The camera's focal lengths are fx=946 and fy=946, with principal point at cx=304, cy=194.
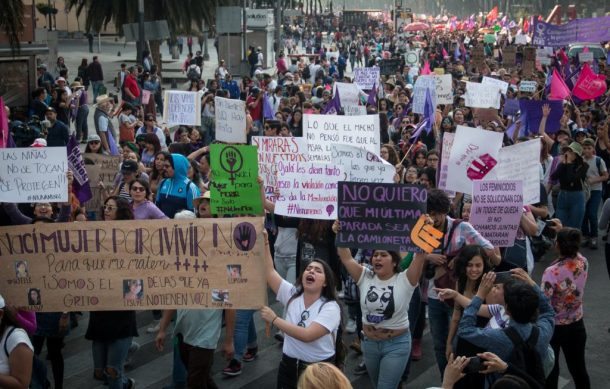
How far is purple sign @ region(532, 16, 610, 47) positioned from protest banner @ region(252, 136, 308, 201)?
1995cm

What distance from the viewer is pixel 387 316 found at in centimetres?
629

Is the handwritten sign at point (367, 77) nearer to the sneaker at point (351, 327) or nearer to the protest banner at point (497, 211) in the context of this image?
the sneaker at point (351, 327)

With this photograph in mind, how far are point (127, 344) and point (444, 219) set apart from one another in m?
2.55

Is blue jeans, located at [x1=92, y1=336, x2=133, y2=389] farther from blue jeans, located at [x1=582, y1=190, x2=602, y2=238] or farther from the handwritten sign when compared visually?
the handwritten sign

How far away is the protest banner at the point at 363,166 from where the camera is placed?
822 centimetres

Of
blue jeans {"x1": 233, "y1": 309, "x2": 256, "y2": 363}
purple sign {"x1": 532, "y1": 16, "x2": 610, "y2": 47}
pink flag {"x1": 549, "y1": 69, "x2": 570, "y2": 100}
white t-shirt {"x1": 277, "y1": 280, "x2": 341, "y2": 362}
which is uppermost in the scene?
purple sign {"x1": 532, "y1": 16, "x2": 610, "y2": 47}

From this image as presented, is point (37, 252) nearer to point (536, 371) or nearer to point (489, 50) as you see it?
point (536, 371)

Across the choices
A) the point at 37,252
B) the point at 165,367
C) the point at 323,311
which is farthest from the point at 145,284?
the point at 165,367

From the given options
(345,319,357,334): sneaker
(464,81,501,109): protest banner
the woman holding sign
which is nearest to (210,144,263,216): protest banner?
the woman holding sign

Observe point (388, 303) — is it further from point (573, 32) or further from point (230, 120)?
point (573, 32)

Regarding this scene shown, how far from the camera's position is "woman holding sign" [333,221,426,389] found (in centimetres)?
630

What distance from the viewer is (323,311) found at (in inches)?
231

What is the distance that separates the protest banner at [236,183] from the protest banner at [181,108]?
6.59 meters

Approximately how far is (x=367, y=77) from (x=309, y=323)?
1388 cm
